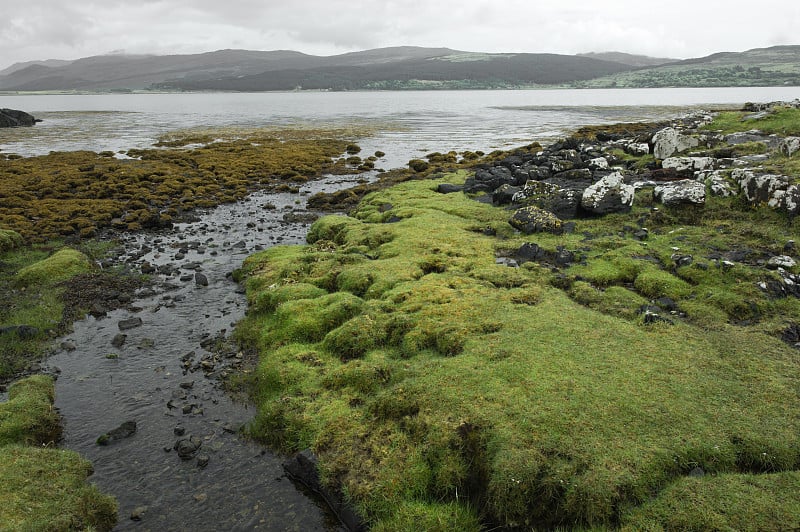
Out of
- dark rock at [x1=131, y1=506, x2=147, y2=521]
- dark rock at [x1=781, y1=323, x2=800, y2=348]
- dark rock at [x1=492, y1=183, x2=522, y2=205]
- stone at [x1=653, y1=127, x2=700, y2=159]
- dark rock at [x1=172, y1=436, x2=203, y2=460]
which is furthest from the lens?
stone at [x1=653, y1=127, x2=700, y2=159]

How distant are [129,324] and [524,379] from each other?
15.5 meters

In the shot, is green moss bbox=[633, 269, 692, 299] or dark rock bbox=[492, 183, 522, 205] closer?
green moss bbox=[633, 269, 692, 299]

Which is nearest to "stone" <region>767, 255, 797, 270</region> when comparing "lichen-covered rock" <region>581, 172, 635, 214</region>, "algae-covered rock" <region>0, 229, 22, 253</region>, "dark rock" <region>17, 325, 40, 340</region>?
"lichen-covered rock" <region>581, 172, 635, 214</region>

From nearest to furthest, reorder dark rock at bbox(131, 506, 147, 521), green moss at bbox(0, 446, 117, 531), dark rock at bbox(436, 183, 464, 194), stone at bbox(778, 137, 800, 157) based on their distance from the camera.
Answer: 1. green moss at bbox(0, 446, 117, 531)
2. dark rock at bbox(131, 506, 147, 521)
3. stone at bbox(778, 137, 800, 157)
4. dark rock at bbox(436, 183, 464, 194)

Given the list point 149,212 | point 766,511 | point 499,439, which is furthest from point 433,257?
point 149,212

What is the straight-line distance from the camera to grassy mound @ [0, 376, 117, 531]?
9.23 meters

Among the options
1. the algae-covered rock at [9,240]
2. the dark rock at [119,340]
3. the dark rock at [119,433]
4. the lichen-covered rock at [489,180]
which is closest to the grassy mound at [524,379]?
the dark rock at [119,433]

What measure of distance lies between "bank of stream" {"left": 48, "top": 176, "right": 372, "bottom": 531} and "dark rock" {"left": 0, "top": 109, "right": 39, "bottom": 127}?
426 feet

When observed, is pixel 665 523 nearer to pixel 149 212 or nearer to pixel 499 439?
pixel 499 439

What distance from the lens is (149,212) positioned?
3422 cm

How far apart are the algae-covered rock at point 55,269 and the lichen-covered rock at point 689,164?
3748cm

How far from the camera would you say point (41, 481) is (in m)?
10.2

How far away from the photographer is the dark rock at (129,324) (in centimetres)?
1812

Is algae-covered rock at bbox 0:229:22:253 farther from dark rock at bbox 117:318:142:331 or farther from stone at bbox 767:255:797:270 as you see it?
stone at bbox 767:255:797:270
